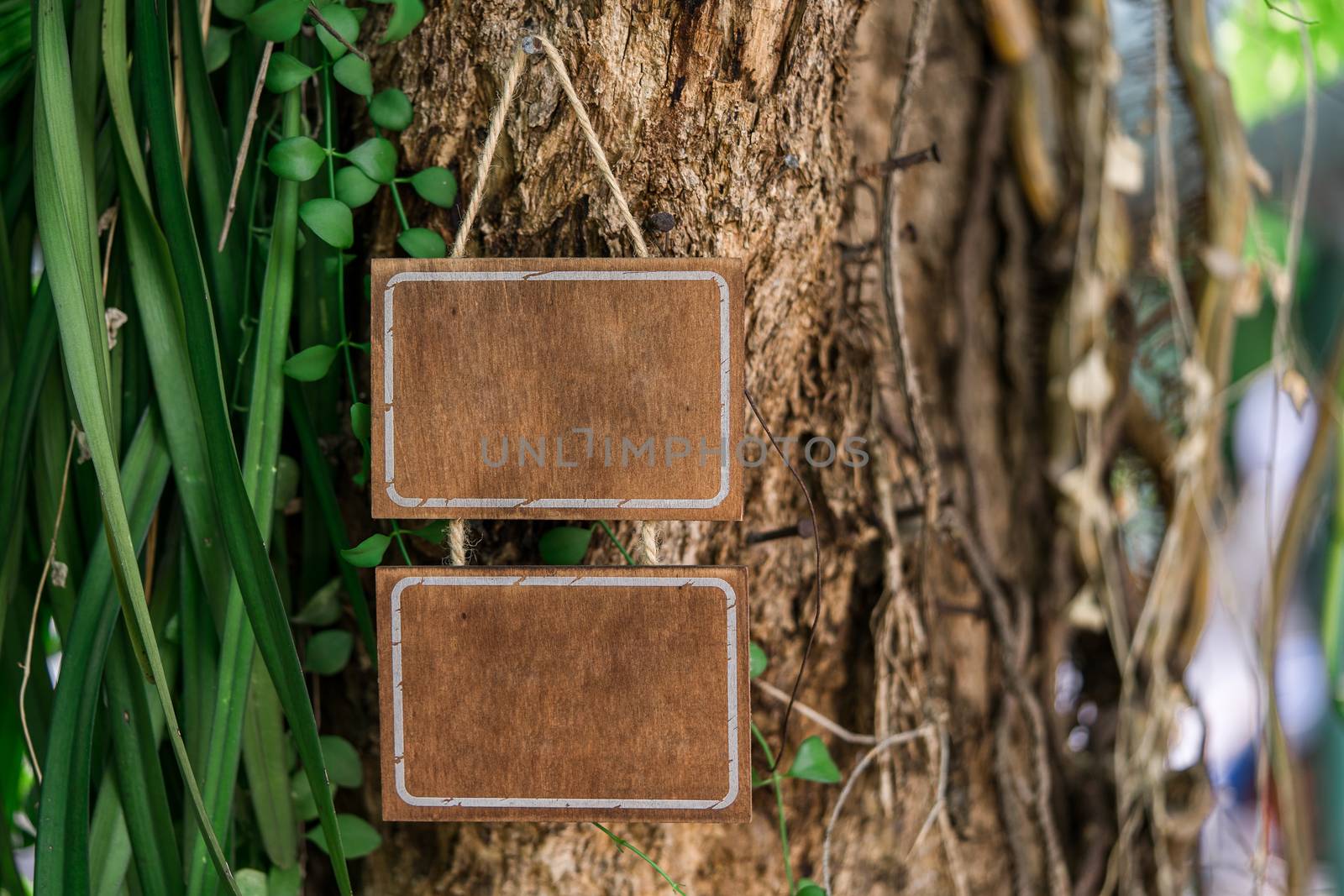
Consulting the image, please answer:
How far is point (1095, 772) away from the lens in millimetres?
803

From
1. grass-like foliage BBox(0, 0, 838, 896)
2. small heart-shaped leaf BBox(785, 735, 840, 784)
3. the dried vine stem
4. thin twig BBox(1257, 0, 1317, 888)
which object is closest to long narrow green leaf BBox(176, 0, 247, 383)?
grass-like foliage BBox(0, 0, 838, 896)

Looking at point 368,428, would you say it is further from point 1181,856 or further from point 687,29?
point 1181,856

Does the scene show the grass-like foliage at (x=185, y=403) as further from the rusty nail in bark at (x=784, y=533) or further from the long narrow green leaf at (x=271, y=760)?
the rusty nail in bark at (x=784, y=533)

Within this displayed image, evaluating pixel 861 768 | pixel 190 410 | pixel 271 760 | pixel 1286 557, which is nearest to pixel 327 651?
pixel 271 760

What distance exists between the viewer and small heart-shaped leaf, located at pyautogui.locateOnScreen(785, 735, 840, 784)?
0.58 meters

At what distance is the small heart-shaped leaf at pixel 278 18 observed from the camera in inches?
19.6

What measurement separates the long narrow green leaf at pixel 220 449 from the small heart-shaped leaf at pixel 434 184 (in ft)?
0.42

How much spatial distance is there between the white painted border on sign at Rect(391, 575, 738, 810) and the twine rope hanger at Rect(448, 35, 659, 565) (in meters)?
0.02

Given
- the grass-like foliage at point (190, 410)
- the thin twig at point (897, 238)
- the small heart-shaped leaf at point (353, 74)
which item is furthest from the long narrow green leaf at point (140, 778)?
the thin twig at point (897, 238)

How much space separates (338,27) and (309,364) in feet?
0.64

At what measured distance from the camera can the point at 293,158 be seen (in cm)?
51

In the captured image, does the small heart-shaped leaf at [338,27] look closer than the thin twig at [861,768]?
Yes

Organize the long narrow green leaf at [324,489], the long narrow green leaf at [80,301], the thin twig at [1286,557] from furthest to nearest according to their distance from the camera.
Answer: the thin twig at [1286,557] → the long narrow green leaf at [324,489] → the long narrow green leaf at [80,301]

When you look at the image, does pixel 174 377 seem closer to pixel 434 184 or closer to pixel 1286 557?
pixel 434 184
